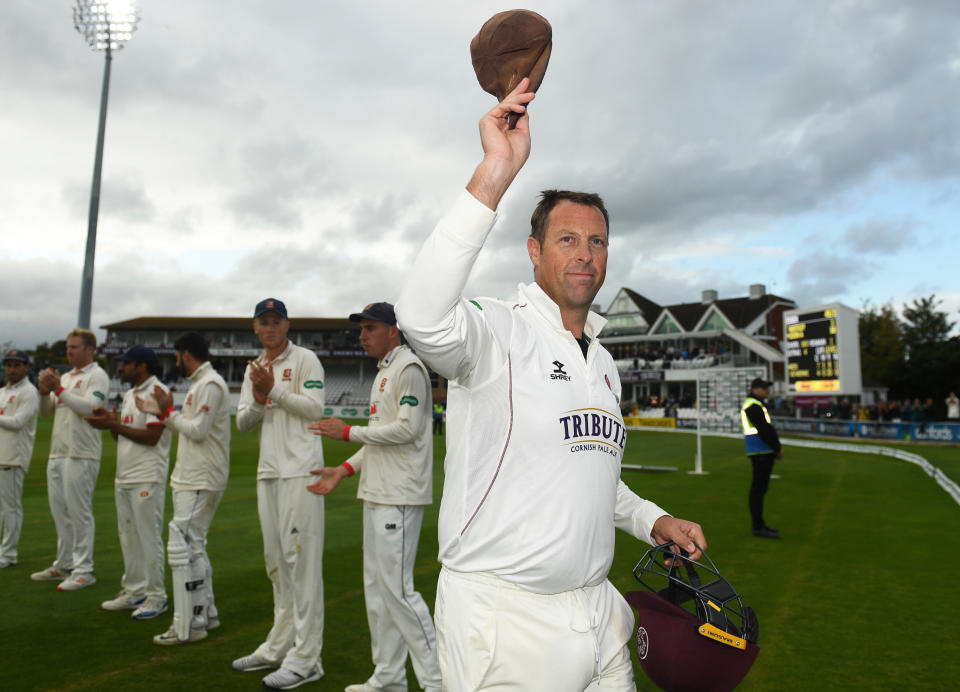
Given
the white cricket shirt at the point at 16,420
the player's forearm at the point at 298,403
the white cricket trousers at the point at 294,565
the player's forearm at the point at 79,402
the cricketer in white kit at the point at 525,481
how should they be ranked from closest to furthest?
the cricketer in white kit at the point at 525,481
the white cricket trousers at the point at 294,565
the player's forearm at the point at 298,403
the player's forearm at the point at 79,402
the white cricket shirt at the point at 16,420

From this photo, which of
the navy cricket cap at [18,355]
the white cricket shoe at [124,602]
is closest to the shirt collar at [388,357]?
the white cricket shoe at [124,602]

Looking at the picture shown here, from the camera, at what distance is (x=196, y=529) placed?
16.7 feet

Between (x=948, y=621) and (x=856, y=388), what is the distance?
2179 centimetres

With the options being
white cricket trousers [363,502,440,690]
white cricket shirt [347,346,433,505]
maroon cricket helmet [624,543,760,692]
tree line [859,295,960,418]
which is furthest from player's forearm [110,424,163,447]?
tree line [859,295,960,418]

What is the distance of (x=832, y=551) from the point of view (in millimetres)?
7984

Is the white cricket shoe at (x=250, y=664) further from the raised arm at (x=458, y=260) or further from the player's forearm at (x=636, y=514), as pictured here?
the raised arm at (x=458, y=260)

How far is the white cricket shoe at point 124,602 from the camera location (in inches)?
225

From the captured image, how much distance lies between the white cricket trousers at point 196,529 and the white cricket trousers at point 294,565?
2.49ft

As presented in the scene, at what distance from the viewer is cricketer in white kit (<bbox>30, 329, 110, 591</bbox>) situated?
21.6ft

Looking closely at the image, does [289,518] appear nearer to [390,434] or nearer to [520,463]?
[390,434]

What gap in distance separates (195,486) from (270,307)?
1.55m

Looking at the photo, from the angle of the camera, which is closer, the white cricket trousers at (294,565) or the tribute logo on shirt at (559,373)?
the tribute logo on shirt at (559,373)

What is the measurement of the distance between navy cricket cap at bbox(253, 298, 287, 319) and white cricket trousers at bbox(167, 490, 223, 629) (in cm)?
153

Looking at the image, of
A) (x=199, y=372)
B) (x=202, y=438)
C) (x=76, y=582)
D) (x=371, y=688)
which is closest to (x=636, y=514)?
(x=371, y=688)
